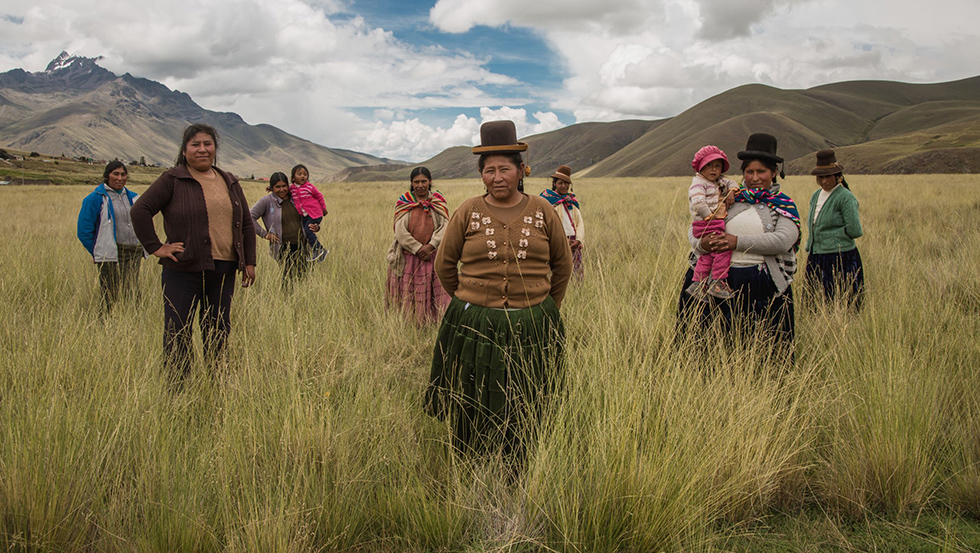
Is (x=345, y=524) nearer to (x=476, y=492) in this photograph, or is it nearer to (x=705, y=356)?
(x=476, y=492)

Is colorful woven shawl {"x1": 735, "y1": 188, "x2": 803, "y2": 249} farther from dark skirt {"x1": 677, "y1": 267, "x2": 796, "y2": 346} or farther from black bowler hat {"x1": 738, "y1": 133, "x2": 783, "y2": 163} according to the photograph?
dark skirt {"x1": 677, "y1": 267, "x2": 796, "y2": 346}

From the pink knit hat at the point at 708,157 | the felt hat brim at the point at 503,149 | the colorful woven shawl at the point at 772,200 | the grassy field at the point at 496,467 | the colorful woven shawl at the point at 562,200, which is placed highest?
the pink knit hat at the point at 708,157

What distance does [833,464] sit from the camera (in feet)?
7.80

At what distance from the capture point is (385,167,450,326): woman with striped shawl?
5164 mm

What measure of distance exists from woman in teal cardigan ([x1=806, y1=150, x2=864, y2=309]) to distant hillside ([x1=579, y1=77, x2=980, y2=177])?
68541 millimetres

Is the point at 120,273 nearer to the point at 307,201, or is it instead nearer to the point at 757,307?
the point at 307,201

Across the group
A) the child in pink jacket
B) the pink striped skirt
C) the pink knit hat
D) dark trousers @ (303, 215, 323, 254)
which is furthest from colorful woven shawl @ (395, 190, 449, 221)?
the pink knit hat

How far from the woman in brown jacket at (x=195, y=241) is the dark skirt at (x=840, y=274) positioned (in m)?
4.85

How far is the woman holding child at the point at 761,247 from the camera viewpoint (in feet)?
10.7

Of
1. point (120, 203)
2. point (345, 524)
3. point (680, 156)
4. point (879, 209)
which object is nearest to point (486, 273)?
point (345, 524)

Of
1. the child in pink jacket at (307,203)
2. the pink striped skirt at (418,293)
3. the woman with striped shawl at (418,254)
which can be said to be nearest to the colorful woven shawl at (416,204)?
the woman with striped shawl at (418,254)

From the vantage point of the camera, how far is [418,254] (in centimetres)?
518

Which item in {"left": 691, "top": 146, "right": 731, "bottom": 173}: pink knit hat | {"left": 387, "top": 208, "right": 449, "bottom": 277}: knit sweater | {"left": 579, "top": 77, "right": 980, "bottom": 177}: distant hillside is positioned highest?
{"left": 579, "top": 77, "right": 980, "bottom": 177}: distant hillside

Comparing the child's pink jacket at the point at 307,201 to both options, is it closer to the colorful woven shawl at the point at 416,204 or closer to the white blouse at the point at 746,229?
the colorful woven shawl at the point at 416,204
